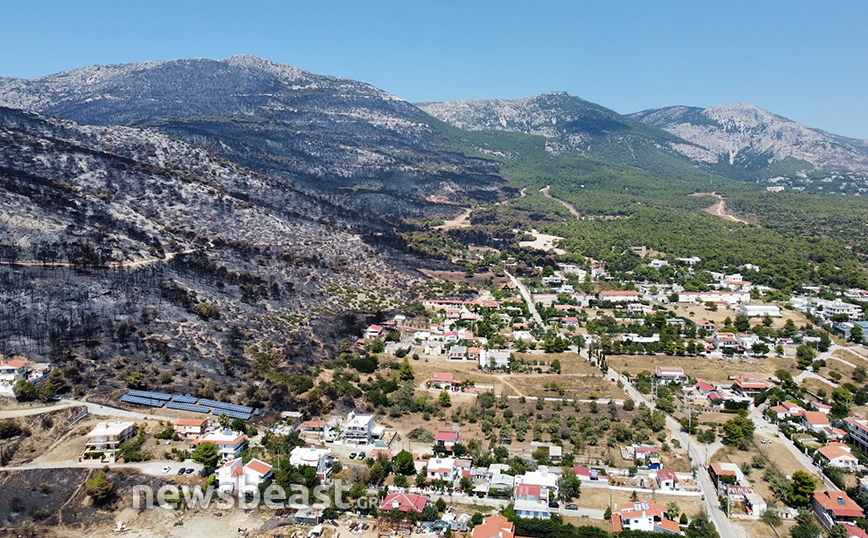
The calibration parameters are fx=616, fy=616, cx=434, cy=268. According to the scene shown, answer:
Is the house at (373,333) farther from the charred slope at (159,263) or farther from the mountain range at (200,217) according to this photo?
the charred slope at (159,263)

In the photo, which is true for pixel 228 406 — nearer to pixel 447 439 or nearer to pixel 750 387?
pixel 447 439

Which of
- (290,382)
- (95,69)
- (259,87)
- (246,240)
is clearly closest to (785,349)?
(290,382)

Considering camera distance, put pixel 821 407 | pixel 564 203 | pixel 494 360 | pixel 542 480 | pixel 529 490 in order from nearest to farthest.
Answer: pixel 529 490 → pixel 542 480 → pixel 821 407 → pixel 494 360 → pixel 564 203

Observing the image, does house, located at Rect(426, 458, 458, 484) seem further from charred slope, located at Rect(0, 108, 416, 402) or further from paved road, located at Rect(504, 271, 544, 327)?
paved road, located at Rect(504, 271, 544, 327)

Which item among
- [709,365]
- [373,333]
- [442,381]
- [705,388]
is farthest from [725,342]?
[373,333]

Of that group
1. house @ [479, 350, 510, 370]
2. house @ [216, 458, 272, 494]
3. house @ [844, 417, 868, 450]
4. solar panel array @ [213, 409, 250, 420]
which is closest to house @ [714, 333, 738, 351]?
house @ [844, 417, 868, 450]

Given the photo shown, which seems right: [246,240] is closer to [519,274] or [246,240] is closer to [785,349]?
[519,274]
